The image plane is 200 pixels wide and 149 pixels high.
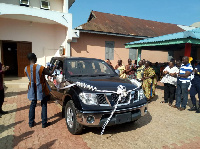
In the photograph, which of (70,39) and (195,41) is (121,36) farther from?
(195,41)

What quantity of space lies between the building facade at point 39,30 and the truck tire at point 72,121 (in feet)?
25.7

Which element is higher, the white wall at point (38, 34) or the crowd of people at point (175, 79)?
the white wall at point (38, 34)

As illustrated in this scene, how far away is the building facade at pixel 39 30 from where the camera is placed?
10227 mm

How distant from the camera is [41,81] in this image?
3785 millimetres

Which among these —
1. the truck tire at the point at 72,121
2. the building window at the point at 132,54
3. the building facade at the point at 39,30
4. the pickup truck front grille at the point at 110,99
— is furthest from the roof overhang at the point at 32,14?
the pickup truck front grille at the point at 110,99

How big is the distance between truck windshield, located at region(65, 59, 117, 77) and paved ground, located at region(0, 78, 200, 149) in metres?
1.38

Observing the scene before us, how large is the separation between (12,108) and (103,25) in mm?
10158

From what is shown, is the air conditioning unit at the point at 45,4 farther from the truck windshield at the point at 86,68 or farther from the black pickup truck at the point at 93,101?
the black pickup truck at the point at 93,101

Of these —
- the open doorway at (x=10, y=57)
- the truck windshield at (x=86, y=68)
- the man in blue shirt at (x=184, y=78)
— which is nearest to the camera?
the truck windshield at (x=86, y=68)

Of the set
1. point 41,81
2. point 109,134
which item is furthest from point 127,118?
point 41,81

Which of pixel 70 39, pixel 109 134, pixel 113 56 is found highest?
pixel 70 39

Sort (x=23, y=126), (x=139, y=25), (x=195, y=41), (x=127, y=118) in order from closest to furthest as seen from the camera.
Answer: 1. (x=127, y=118)
2. (x=23, y=126)
3. (x=195, y=41)
4. (x=139, y=25)

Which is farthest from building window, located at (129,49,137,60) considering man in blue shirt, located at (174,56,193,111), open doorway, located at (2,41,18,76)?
open doorway, located at (2,41,18,76)

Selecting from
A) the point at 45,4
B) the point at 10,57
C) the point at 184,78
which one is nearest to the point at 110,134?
the point at 184,78
